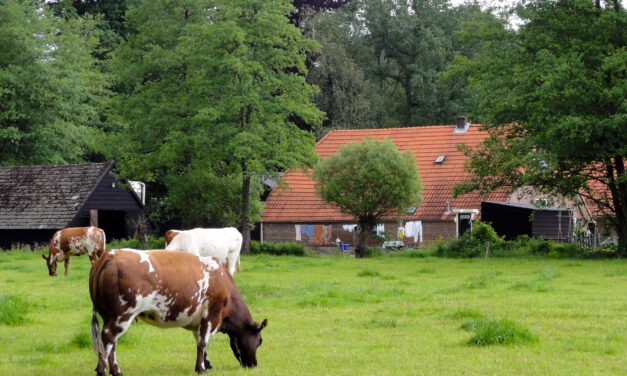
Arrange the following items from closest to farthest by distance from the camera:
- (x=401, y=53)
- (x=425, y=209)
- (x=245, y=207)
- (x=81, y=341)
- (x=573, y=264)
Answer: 1. (x=81, y=341)
2. (x=573, y=264)
3. (x=245, y=207)
4. (x=425, y=209)
5. (x=401, y=53)

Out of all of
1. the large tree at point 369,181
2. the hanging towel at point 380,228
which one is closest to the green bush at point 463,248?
the large tree at point 369,181

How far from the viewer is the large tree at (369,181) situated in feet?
128

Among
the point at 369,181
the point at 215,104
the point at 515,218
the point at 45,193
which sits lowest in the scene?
the point at 515,218

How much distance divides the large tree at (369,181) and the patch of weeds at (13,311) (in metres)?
21.8

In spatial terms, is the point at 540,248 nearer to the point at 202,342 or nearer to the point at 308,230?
the point at 308,230

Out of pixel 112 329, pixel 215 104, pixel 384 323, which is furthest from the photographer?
pixel 215 104

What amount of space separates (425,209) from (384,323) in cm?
3325

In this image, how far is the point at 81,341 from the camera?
14.3 metres

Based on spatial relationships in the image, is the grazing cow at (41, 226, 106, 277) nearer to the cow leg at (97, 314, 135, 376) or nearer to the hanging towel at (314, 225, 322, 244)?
the cow leg at (97, 314, 135, 376)

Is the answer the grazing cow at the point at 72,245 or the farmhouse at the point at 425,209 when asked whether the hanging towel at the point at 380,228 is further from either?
the grazing cow at the point at 72,245

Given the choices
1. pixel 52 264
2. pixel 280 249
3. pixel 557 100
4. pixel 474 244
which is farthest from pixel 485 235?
pixel 52 264

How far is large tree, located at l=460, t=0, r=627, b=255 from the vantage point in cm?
3356

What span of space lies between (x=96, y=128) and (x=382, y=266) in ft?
103

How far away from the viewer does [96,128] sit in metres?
60.3
